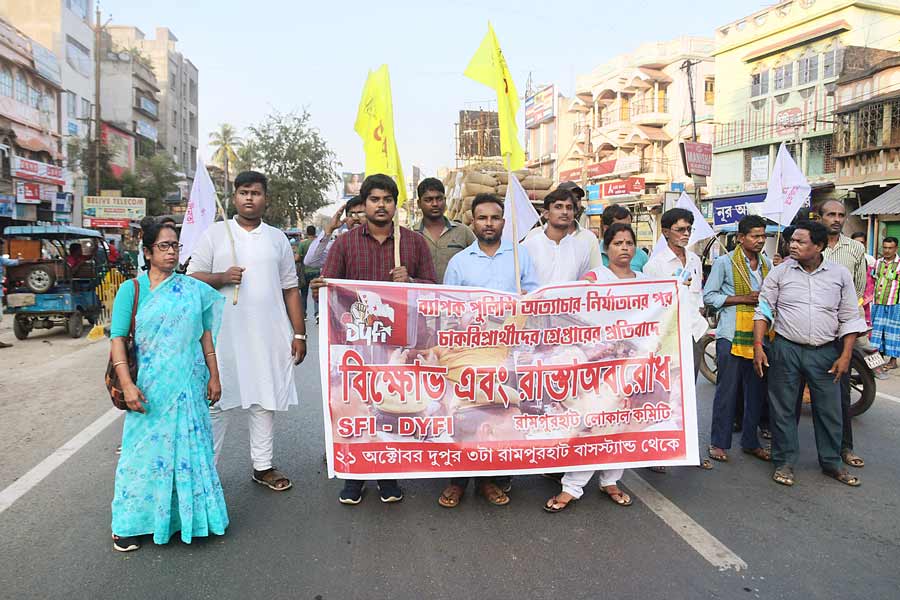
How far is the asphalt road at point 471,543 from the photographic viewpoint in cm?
305

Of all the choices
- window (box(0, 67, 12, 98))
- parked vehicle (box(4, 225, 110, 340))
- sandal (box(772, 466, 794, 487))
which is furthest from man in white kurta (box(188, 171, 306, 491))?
window (box(0, 67, 12, 98))

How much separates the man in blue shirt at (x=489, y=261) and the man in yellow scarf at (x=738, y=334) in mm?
1616

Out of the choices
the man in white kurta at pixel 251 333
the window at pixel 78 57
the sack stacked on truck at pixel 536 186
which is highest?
the window at pixel 78 57

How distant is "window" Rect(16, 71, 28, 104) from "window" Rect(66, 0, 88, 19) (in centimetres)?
1074

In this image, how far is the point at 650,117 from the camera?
42625 mm

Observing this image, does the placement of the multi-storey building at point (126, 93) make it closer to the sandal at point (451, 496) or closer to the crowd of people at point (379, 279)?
the crowd of people at point (379, 279)

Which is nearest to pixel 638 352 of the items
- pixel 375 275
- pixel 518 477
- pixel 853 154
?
pixel 518 477

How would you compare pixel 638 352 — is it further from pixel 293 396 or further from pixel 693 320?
pixel 293 396

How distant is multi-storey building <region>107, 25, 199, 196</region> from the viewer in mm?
61406

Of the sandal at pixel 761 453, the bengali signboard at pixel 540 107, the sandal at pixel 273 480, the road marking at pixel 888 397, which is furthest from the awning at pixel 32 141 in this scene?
the bengali signboard at pixel 540 107

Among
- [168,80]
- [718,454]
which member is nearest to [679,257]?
[718,454]

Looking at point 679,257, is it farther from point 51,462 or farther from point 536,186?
point 536,186

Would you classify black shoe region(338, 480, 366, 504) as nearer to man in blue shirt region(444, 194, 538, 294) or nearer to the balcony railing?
man in blue shirt region(444, 194, 538, 294)

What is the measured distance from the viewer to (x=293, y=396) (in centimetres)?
438
